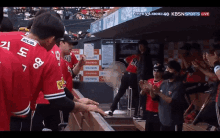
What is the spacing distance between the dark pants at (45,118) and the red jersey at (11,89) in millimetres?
806

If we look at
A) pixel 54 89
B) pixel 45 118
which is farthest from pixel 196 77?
pixel 54 89

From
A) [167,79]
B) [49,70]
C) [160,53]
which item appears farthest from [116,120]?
[49,70]

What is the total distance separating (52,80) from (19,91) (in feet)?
1.27

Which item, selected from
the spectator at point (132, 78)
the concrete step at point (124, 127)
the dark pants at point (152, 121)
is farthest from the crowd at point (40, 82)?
the concrete step at point (124, 127)

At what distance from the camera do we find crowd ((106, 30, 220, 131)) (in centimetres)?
390

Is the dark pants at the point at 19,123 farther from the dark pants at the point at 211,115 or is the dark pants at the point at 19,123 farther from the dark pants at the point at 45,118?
the dark pants at the point at 211,115

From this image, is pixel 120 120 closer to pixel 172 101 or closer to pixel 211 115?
pixel 211 115


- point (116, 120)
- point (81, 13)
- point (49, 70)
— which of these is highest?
point (81, 13)

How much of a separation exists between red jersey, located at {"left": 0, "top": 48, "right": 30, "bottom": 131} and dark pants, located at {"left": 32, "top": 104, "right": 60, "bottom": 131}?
806 millimetres

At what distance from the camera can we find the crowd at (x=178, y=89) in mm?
3898

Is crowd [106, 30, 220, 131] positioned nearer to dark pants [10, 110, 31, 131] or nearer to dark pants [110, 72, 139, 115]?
dark pants [110, 72, 139, 115]
